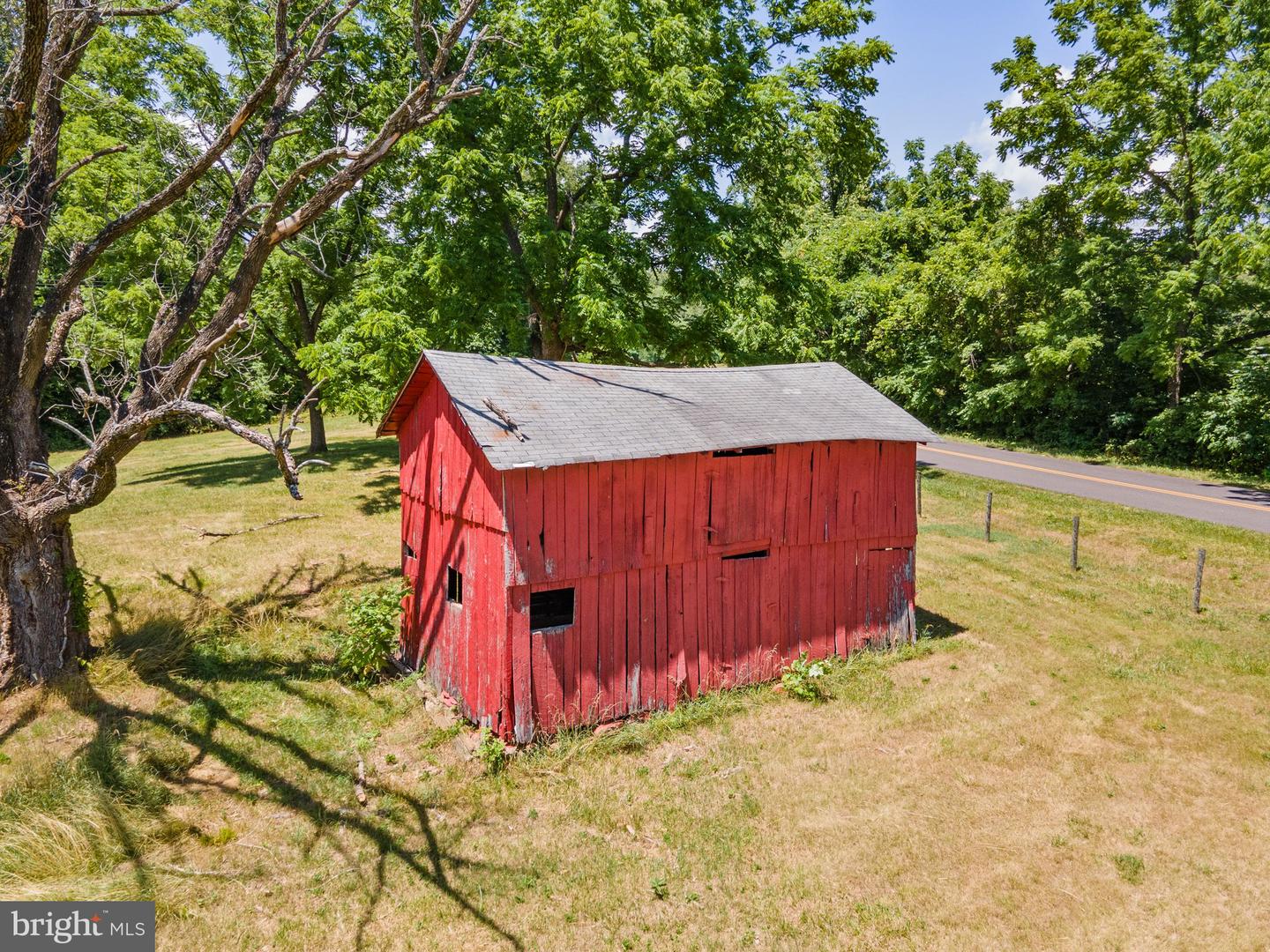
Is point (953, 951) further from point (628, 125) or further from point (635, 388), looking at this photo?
point (628, 125)

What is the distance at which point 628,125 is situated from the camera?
17.6m

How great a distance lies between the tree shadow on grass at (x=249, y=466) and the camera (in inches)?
986

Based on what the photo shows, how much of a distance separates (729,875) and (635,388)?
7525 millimetres

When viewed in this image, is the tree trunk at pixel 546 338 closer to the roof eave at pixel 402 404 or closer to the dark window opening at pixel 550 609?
the roof eave at pixel 402 404

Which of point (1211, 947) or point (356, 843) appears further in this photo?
point (356, 843)

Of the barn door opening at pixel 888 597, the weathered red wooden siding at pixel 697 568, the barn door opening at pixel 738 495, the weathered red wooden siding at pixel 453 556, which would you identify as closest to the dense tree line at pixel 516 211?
the weathered red wooden siding at pixel 453 556

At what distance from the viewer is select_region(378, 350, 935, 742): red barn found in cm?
952

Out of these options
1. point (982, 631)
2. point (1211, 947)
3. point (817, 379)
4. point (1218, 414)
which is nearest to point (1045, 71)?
point (1218, 414)

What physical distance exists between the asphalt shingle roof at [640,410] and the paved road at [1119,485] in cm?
1288

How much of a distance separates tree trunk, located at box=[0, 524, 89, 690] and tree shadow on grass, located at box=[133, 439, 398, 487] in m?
14.9

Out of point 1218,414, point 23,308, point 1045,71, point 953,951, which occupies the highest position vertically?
point 1045,71

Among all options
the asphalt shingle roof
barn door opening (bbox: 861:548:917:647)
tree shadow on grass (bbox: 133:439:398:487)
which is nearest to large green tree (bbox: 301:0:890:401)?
the asphalt shingle roof

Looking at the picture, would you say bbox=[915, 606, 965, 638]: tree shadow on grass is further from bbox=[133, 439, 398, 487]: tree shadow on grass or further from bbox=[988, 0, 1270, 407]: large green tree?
bbox=[133, 439, 398, 487]: tree shadow on grass

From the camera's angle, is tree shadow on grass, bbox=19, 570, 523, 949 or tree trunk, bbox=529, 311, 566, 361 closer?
tree shadow on grass, bbox=19, 570, 523, 949
